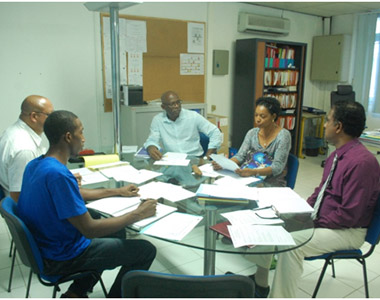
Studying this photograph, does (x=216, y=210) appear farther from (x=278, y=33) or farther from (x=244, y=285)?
(x=278, y=33)

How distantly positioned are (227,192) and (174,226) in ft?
1.57

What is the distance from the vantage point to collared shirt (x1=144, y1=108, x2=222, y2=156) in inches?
129

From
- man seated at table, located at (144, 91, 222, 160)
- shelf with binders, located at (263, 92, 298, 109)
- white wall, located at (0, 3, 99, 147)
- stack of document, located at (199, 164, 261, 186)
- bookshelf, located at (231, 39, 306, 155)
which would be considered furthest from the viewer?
shelf with binders, located at (263, 92, 298, 109)

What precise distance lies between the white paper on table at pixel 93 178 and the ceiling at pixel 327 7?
4.28 metres

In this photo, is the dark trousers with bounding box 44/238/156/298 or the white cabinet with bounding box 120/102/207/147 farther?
the white cabinet with bounding box 120/102/207/147

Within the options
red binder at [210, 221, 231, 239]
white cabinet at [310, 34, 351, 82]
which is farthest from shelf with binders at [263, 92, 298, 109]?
red binder at [210, 221, 231, 239]

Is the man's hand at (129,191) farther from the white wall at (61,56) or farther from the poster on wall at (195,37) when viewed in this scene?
the poster on wall at (195,37)

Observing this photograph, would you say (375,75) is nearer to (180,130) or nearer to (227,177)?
(180,130)

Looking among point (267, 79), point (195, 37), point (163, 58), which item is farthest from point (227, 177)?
point (267, 79)

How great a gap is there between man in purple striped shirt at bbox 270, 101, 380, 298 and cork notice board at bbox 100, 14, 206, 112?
3002mm

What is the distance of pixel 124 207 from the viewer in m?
1.71

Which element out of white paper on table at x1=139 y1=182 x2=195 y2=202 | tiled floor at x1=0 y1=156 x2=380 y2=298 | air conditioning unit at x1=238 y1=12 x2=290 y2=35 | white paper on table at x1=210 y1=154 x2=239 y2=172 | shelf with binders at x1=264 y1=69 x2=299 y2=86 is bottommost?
tiled floor at x1=0 y1=156 x2=380 y2=298

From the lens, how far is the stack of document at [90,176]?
2143 mm

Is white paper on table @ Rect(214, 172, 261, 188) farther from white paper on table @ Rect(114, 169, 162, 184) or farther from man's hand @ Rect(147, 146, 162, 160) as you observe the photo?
man's hand @ Rect(147, 146, 162, 160)
